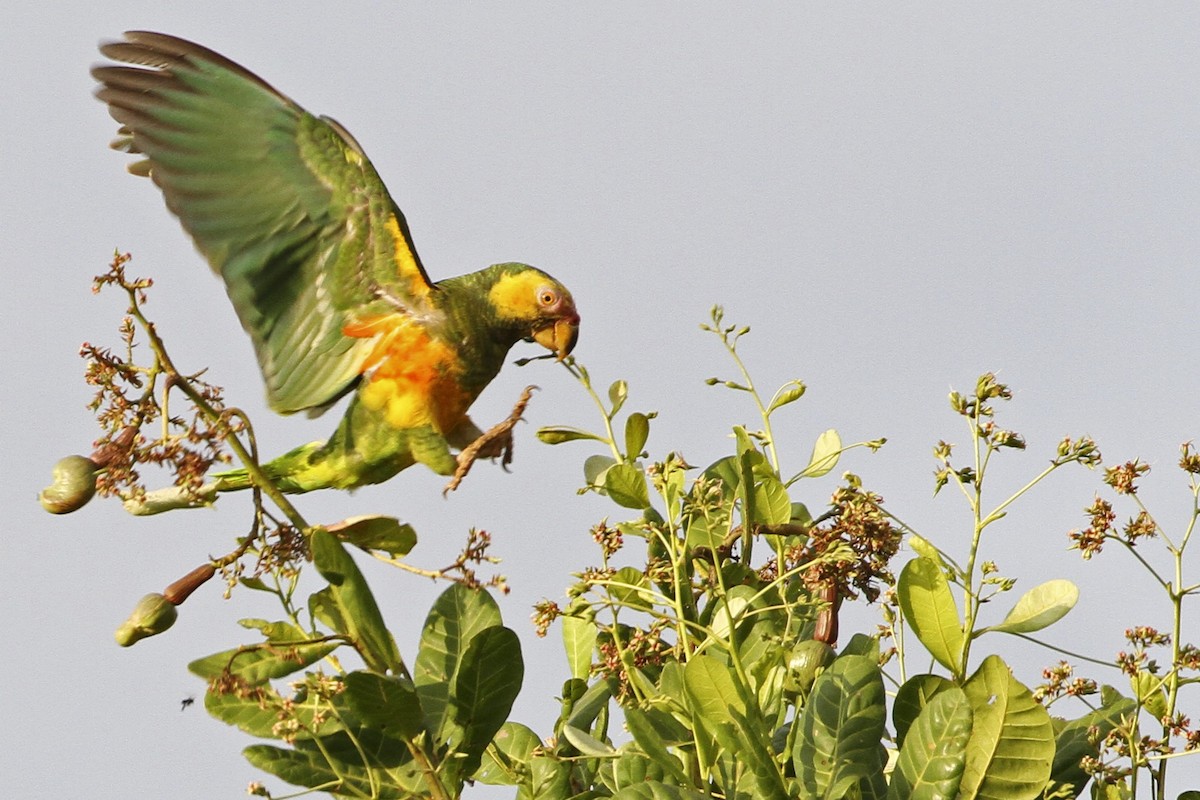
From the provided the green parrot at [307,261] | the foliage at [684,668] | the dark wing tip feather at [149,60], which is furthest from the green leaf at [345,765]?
the dark wing tip feather at [149,60]

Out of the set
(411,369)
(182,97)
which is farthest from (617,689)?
(182,97)

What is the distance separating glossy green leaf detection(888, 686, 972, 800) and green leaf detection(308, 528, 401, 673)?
832 millimetres

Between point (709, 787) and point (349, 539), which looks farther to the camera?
point (349, 539)

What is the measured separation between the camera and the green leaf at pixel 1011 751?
1989 millimetres

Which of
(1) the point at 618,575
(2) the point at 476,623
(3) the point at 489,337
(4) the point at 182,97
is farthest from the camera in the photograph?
(3) the point at 489,337

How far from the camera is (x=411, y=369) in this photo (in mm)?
3004

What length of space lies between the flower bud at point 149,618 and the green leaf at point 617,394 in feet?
3.11

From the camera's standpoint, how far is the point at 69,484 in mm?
1982

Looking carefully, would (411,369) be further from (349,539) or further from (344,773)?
(344,773)

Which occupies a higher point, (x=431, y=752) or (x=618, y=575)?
(x=618, y=575)

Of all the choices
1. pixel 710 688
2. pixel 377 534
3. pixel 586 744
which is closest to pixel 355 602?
pixel 377 534

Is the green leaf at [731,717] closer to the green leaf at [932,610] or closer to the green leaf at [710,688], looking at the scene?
the green leaf at [710,688]

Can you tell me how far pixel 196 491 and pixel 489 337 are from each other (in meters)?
1.29

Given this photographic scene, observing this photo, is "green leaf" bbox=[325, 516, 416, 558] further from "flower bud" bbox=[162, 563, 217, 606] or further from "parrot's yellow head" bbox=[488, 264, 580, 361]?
"parrot's yellow head" bbox=[488, 264, 580, 361]
